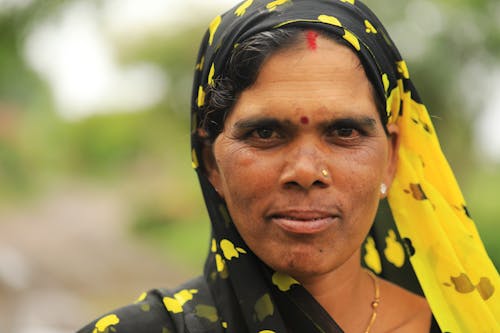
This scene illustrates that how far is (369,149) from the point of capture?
220 cm

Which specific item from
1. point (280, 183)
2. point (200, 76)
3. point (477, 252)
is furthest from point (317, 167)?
point (477, 252)

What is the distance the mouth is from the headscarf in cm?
22

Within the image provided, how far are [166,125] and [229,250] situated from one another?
33509 millimetres

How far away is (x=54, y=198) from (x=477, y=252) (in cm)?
3679

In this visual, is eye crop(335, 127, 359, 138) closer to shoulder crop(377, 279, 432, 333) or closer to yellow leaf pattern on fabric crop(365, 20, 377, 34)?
yellow leaf pattern on fabric crop(365, 20, 377, 34)

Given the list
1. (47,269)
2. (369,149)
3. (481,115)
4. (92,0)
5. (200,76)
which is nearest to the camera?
(369,149)

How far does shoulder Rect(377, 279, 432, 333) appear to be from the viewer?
244 cm

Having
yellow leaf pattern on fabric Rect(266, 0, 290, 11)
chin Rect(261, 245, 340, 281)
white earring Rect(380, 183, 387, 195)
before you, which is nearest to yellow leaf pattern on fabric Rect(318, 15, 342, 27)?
yellow leaf pattern on fabric Rect(266, 0, 290, 11)

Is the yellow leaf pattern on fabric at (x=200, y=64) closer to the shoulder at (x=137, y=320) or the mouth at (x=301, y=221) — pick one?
the mouth at (x=301, y=221)

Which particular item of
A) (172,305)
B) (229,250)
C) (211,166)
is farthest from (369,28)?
(172,305)

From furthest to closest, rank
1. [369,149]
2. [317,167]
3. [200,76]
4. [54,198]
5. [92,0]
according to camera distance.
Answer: [54,198], [92,0], [200,76], [369,149], [317,167]

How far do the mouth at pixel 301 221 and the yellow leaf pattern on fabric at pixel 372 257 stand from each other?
69 cm

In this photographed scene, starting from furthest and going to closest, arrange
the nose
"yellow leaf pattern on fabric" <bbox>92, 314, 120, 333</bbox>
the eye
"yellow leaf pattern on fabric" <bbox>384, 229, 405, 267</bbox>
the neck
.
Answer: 1. "yellow leaf pattern on fabric" <bbox>384, 229, 405, 267</bbox>
2. the neck
3. "yellow leaf pattern on fabric" <bbox>92, 314, 120, 333</bbox>
4. the eye
5. the nose

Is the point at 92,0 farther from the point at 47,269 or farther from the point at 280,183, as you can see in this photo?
the point at 280,183
